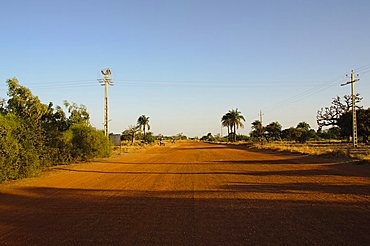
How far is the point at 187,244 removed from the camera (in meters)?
7.08

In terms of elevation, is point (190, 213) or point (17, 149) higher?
point (17, 149)

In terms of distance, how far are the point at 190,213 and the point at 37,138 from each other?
13607mm

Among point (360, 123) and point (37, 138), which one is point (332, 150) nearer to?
point (37, 138)

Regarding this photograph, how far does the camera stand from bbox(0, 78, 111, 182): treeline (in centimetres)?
1794

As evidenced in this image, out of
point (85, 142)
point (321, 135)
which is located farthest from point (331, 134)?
point (85, 142)

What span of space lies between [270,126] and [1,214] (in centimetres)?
12126

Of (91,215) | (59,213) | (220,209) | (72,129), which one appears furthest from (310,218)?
(72,129)

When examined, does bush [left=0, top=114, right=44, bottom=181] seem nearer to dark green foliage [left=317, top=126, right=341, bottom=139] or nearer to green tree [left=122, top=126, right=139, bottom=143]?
green tree [left=122, top=126, right=139, bottom=143]

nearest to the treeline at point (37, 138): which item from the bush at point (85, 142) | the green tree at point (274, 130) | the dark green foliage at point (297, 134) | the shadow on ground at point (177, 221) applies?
the bush at point (85, 142)

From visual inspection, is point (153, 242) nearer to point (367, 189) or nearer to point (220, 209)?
point (220, 209)

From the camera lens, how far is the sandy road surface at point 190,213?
7.58 meters

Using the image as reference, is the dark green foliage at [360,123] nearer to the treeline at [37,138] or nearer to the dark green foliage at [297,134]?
the dark green foliage at [297,134]

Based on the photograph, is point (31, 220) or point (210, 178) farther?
point (210, 178)

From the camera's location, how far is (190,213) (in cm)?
1009
